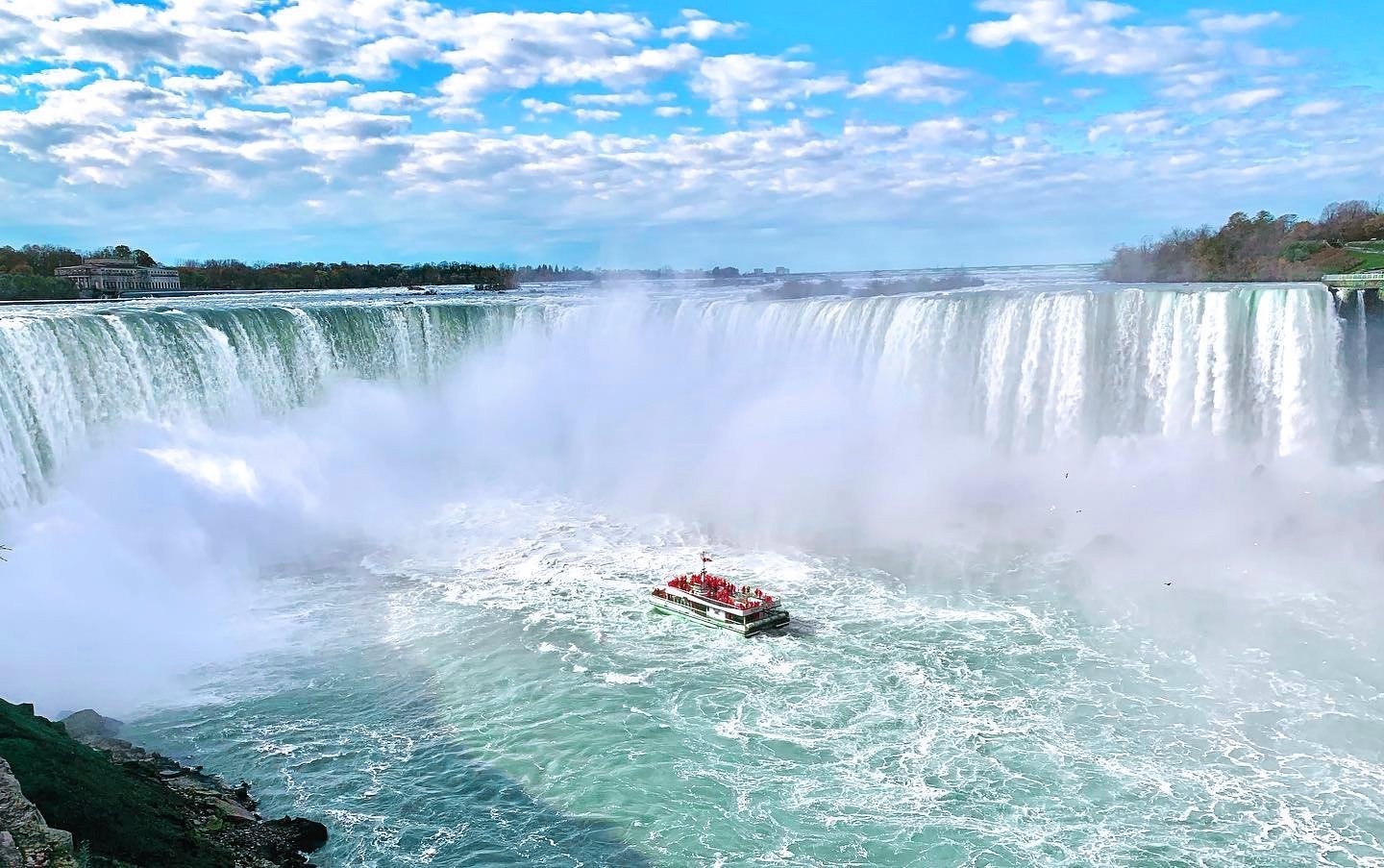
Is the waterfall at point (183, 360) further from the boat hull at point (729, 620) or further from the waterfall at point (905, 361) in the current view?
the boat hull at point (729, 620)

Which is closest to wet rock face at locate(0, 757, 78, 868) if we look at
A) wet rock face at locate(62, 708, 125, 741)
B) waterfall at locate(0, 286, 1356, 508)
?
wet rock face at locate(62, 708, 125, 741)

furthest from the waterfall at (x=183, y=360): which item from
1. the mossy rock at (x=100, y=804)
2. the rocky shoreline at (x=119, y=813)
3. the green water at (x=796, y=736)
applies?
the mossy rock at (x=100, y=804)

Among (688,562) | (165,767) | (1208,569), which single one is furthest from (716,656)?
(1208,569)

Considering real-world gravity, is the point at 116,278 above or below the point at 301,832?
above

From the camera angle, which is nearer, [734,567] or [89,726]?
[89,726]

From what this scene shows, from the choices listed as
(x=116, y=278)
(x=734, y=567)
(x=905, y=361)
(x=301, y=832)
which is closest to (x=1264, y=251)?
(x=905, y=361)

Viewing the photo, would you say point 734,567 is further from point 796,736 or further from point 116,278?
point 116,278

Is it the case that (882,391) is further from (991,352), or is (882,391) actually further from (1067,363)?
(1067,363)

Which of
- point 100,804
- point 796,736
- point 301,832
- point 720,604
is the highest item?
point 100,804
